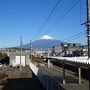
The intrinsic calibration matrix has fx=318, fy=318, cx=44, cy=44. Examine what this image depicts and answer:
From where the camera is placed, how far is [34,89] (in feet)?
104

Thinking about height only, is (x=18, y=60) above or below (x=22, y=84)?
above

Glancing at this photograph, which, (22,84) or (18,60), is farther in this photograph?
(18,60)

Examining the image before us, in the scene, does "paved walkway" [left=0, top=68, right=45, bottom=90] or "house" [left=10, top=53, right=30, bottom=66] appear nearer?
"paved walkway" [left=0, top=68, right=45, bottom=90]

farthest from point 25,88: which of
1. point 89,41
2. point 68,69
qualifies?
point 89,41

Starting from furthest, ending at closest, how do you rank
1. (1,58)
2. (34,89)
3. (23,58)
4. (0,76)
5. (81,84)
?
(1,58) → (23,58) → (0,76) → (34,89) → (81,84)

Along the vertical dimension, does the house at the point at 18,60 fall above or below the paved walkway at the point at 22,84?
above

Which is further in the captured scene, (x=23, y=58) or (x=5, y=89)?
(x=23, y=58)

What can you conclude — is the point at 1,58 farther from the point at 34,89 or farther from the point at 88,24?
the point at 88,24

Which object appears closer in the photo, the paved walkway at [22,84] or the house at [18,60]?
the paved walkway at [22,84]

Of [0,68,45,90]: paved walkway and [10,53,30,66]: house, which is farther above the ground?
[10,53,30,66]: house

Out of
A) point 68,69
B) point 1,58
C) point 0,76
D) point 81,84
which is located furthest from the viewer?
point 1,58

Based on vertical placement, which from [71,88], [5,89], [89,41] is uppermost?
[89,41]

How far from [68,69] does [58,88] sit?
1364 cm

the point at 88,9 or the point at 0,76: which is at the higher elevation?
the point at 88,9
